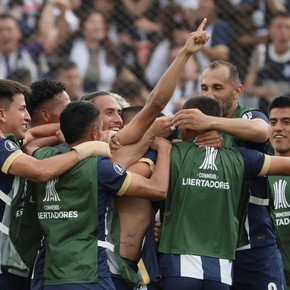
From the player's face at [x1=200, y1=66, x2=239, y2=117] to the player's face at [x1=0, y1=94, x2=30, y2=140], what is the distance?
1.47 meters

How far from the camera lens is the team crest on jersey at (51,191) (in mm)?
6359

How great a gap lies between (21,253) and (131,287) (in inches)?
32.2

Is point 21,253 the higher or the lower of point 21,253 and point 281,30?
the lower

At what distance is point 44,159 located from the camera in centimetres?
639

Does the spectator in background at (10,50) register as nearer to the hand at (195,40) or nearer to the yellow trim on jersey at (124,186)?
the hand at (195,40)

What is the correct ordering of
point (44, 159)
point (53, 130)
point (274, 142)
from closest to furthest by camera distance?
point (44, 159) → point (53, 130) → point (274, 142)

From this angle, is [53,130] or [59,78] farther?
[59,78]

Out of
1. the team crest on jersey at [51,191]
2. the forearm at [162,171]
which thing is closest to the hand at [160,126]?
the forearm at [162,171]

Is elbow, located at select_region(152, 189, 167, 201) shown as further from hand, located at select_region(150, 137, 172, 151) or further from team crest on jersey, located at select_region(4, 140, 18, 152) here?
team crest on jersey, located at select_region(4, 140, 18, 152)

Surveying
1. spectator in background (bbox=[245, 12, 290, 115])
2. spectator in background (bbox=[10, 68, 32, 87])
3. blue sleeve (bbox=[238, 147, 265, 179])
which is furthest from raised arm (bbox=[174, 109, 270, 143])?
spectator in background (bbox=[245, 12, 290, 115])

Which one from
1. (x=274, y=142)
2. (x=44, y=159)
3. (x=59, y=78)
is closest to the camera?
(x=44, y=159)

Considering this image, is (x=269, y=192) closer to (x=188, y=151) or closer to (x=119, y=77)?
(x=188, y=151)

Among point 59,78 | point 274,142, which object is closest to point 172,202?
point 274,142

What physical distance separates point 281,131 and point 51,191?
2719 mm
